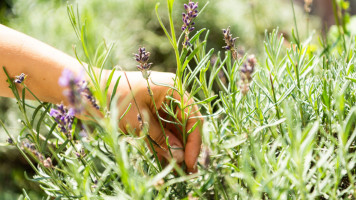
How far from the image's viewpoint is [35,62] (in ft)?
2.49

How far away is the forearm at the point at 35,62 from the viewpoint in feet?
2.43

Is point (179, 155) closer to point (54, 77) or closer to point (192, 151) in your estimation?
point (192, 151)

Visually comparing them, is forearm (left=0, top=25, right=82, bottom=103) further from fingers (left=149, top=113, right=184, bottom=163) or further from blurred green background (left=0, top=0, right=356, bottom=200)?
blurred green background (left=0, top=0, right=356, bottom=200)

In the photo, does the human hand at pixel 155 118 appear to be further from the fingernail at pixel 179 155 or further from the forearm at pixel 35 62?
the forearm at pixel 35 62

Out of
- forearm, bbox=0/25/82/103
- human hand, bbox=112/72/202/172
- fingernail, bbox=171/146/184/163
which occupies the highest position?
forearm, bbox=0/25/82/103

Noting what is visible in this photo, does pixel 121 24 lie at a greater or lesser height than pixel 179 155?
greater

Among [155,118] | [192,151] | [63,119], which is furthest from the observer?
[155,118]

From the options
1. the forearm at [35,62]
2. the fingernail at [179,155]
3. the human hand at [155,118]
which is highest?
the forearm at [35,62]

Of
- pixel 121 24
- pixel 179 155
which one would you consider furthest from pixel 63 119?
pixel 121 24

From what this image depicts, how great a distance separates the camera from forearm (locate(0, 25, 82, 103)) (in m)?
0.74

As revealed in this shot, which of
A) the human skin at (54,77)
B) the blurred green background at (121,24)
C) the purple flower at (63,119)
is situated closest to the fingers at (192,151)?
the human skin at (54,77)

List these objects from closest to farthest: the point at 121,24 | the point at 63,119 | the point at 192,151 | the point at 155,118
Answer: the point at 63,119, the point at 192,151, the point at 155,118, the point at 121,24

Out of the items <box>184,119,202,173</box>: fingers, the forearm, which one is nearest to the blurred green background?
the forearm

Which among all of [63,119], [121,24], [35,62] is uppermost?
[121,24]
